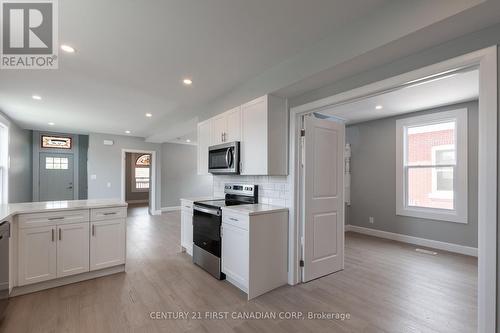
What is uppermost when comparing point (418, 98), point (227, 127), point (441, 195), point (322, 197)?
point (418, 98)

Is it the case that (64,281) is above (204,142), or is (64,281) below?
below

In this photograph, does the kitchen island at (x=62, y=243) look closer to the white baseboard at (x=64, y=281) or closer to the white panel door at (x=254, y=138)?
the white baseboard at (x=64, y=281)

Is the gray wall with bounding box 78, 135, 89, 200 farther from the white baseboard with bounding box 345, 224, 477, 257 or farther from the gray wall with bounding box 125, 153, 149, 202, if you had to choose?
the white baseboard with bounding box 345, 224, 477, 257

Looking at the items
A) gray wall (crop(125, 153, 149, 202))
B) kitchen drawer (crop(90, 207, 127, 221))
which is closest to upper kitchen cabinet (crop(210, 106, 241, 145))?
kitchen drawer (crop(90, 207, 127, 221))

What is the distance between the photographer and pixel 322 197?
9.98 ft

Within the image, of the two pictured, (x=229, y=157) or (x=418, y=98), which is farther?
(x=418, y=98)

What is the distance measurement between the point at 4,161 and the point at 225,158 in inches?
196

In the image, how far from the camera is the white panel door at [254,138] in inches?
109

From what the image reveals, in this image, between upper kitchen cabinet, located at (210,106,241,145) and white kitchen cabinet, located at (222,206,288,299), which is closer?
white kitchen cabinet, located at (222,206,288,299)

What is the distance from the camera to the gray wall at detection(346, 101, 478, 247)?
3.78m

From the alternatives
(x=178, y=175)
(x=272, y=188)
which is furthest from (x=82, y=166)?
(x=272, y=188)

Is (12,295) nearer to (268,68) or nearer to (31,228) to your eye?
(31,228)

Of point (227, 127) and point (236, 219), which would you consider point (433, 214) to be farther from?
point (227, 127)

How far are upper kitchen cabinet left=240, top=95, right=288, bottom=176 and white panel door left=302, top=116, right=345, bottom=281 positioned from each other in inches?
11.2
